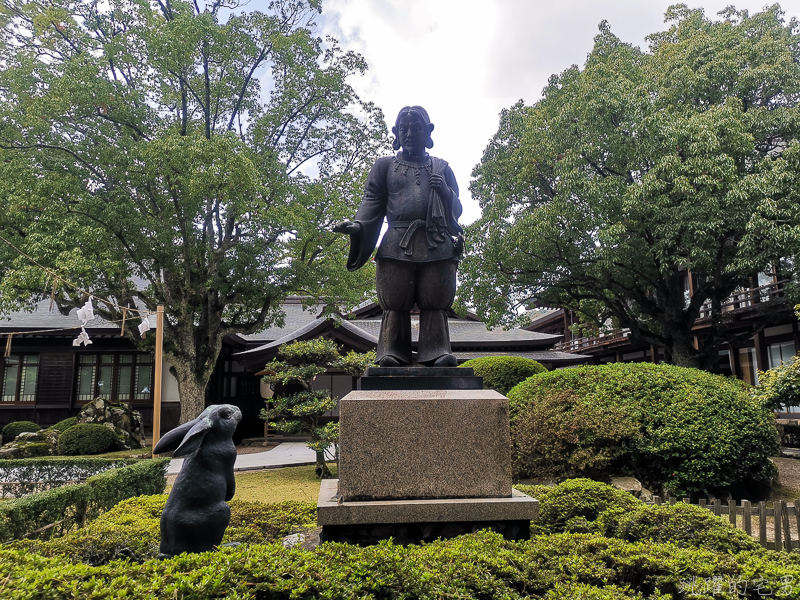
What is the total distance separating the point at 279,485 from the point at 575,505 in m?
7.25

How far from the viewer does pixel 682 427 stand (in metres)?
7.49

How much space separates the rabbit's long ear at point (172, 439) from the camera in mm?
3504

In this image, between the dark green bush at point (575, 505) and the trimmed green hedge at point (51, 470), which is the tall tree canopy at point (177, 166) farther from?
the dark green bush at point (575, 505)

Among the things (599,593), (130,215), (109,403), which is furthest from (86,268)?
(599,593)

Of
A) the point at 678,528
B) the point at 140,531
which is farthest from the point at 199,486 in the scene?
the point at 678,528

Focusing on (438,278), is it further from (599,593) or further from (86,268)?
(86,268)

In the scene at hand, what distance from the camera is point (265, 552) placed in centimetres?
295

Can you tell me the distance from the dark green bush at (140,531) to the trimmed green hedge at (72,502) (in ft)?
2.19

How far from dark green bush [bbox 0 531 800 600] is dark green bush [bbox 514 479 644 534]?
1.15 m

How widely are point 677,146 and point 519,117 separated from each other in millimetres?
5718

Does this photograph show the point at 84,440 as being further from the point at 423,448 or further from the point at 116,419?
the point at 423,448

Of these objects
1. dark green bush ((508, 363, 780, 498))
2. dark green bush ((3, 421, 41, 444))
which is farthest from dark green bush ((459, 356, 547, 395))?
dark green bush ((3, 421, 41, 444))

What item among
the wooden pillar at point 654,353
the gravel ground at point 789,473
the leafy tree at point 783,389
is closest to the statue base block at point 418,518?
the leafy tree at point 783,389

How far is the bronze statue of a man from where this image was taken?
4.87 m
